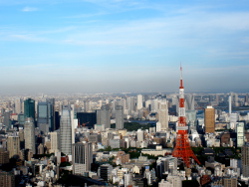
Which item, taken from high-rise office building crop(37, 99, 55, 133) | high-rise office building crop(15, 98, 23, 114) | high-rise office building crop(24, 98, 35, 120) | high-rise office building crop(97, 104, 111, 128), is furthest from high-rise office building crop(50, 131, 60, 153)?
high-rise office building crop(97, 104, 111, 128)

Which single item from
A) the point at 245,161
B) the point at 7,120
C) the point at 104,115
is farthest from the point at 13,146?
the point at 245,161

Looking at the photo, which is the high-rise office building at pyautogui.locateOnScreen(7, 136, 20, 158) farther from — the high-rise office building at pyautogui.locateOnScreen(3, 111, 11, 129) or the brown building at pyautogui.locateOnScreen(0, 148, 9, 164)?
the high-rise office building at pyautogui.locateOnScreen(3, 111, 11, 129)

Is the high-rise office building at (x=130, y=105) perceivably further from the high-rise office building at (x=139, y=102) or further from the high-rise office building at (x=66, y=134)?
the high-rise office building at (x=66, y=134)

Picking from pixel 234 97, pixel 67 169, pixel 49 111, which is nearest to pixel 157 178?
pixel 67 169

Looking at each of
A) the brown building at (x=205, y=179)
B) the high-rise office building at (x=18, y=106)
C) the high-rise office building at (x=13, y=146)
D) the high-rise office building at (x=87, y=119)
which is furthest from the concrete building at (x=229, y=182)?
the high-rise office building at (x=87, y=119)

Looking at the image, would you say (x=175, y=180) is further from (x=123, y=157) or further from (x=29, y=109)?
(x=29, y=109)

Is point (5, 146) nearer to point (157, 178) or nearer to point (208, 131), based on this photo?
point (157, 178)
